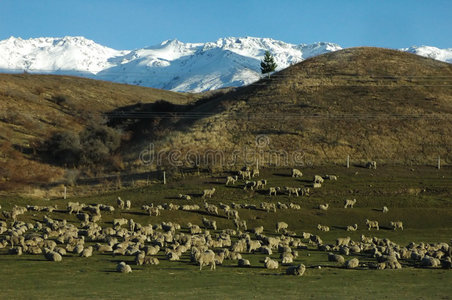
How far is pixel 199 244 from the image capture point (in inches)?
1603

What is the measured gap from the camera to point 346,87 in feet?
386

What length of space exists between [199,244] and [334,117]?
224 feet

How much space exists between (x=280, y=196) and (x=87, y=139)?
1948 inches

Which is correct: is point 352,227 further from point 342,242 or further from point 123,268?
point 123,268

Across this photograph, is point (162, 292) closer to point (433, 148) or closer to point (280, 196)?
point (280, 196)

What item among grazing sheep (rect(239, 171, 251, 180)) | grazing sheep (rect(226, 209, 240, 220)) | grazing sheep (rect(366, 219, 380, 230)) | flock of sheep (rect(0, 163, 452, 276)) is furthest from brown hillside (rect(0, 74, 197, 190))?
grazing sheep (rect(366, 219, 380, 230))

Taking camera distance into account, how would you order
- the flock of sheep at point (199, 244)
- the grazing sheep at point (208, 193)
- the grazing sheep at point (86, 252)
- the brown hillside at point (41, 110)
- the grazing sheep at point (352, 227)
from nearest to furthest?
the flock of sheep at point (199, 244)
the grazing sheep at point (86, 252)
the grazing sheep at point (352, 227)
the grazing sheep at point (208, 193)
the brown hillside at point (41, 110)

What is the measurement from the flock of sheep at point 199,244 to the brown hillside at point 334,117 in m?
31.5

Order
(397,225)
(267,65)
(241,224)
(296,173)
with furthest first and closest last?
(267,65) → (296,173) → (397,225) → (241,224)

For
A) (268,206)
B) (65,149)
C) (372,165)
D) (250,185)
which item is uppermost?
(65,149)

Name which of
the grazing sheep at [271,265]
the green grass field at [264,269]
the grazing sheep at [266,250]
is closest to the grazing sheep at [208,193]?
the green grass field at [264,269]

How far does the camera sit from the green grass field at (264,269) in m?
26.6

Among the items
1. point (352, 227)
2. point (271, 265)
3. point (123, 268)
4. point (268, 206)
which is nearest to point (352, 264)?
point (271, 265)

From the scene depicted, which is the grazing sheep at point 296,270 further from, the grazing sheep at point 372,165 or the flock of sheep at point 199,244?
the grazing sheep at point 372,165
